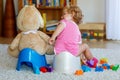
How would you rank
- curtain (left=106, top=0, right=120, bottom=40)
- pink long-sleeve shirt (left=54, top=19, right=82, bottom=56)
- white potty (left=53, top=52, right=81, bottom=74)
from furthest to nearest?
curtain (left=106, top=0, right=120, bottom=40), pink long-sleeve shirt (left=54, top=19, right=82, bottom=56), white potty (left=53, top=52, right=81, bottom=74)

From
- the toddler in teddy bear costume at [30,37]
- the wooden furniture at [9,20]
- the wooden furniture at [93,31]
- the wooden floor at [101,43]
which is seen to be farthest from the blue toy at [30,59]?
the wooden furniture at [9,20]

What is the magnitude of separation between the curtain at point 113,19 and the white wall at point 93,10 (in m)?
0.19

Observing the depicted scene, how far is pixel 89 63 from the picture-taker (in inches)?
79.3

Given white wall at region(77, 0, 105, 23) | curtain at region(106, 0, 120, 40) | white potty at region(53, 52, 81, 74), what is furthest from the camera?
white wall at region(77, 0, 105, 23)

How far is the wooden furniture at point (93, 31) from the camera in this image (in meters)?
3.13

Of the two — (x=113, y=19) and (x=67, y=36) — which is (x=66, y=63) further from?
(x=113, y=19)

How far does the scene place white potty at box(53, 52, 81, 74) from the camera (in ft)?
5.99

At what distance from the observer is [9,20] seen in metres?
3.37

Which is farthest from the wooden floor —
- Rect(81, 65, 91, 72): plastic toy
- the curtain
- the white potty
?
the white potty

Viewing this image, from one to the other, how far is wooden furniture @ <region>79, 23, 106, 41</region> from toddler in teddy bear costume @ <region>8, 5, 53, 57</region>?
48.6 inches

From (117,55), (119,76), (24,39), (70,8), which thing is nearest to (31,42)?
(24,39)

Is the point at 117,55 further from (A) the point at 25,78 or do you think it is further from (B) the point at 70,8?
(A) the point at 25,78

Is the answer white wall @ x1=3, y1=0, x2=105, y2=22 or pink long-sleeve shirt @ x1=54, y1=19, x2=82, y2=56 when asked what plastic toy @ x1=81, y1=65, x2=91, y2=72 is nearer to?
pink long-sleeve shirt @ x1=54, y1=19, x2=82, y2=56

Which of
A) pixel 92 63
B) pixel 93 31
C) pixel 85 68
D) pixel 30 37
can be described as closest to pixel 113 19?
pixel 93 31
